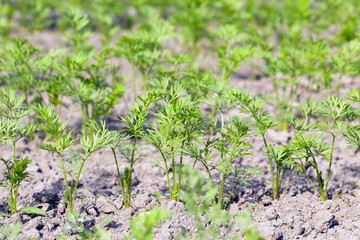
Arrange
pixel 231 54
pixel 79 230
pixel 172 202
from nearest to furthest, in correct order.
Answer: pixel 79 230 → pixel 172 202 → pixel 231 54

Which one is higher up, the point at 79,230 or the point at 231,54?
the point at 231,54

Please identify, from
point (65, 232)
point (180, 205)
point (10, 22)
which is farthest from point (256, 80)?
point (10, 22)

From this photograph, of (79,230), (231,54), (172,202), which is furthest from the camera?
(231,54)

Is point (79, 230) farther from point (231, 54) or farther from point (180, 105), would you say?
point (231, 54)

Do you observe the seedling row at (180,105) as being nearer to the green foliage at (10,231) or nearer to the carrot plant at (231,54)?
the carrot plant at (231,54)

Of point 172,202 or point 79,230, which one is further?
point 172,202

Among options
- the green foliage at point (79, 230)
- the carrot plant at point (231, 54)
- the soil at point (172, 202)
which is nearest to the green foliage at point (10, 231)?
the soil at point (172, 202)

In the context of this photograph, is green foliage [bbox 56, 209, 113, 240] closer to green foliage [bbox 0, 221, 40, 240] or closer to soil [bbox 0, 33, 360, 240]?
soil [bbox 0, 33, 360, 240]

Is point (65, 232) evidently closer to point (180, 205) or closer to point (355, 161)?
point (180, 205)

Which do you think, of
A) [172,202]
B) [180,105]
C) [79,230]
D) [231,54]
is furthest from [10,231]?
[231,54]

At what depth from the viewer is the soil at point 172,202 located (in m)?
2.04

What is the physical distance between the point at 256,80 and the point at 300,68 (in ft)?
4.11

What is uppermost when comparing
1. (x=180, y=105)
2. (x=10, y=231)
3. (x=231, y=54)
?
(x=231, y=54)

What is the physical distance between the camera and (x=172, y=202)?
217cm
